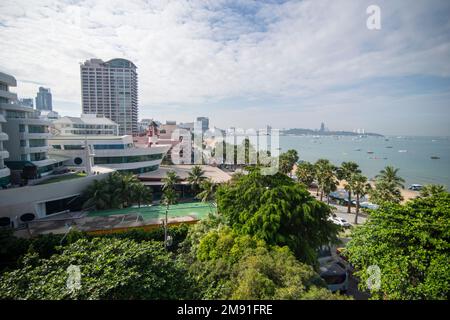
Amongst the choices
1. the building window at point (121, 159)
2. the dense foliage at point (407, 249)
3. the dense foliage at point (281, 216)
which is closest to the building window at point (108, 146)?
the building window at point (121, 159)

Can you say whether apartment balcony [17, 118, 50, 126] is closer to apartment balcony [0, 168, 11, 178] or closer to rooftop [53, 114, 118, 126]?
apartment balcony [0, 168, 11, 178]

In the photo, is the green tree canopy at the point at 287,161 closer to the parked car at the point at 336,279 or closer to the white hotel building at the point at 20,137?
the parked car at the point at 336,279

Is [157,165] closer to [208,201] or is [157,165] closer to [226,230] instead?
[208,201]

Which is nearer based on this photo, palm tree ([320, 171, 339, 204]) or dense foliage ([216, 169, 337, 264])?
dense foliage ([216, 169, 337, 264])

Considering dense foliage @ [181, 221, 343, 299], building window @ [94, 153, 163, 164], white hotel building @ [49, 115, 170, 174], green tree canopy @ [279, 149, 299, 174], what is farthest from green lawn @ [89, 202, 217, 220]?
green tree canopy @ [279, 149, 299, 174]

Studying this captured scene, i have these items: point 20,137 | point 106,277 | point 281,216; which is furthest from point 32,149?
point 281,216
